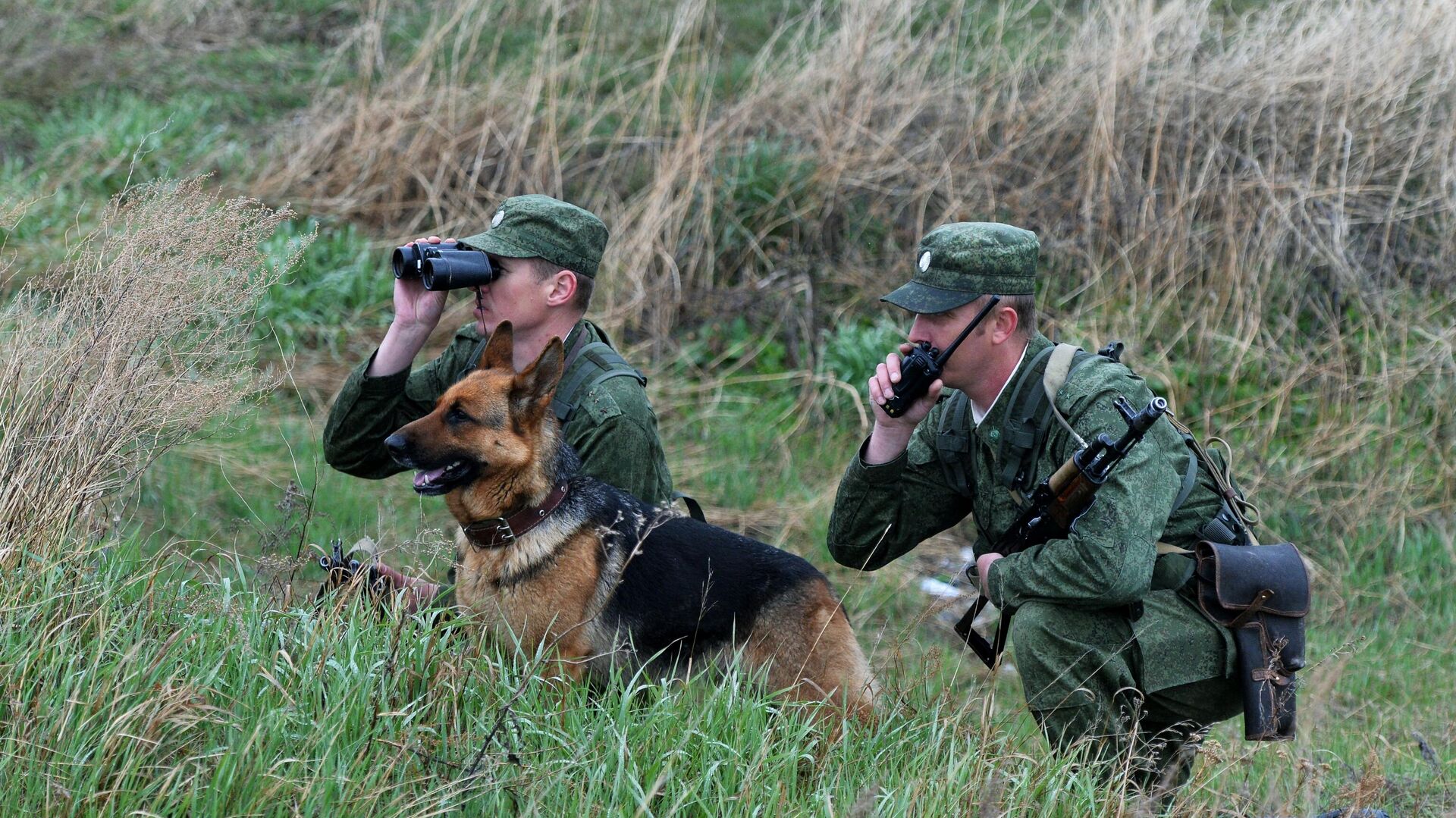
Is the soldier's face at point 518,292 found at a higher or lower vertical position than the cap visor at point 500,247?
lower

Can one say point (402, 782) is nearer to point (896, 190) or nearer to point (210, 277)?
point (210, 277)

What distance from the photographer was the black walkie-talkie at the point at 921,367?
12.1ft

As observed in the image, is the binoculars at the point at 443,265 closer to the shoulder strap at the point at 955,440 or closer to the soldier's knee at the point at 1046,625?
the shoulder strap at the point at 955,440

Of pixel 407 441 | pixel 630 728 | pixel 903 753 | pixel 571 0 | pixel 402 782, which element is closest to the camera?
pixel 402 782

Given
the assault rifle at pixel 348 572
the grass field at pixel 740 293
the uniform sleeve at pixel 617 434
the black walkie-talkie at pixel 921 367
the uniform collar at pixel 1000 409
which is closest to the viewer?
the grass field at pixel 740 293

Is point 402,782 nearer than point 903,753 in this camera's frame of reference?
Yes

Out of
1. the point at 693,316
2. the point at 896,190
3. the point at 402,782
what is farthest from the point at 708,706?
the point at 896,190

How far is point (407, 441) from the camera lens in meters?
3.47

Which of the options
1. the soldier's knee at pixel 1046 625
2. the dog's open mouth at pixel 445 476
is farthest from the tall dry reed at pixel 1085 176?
the dog's open mouth at pixel 445 476

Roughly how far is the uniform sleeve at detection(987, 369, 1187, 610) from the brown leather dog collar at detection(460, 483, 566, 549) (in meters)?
1.32

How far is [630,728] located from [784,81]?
21.2 feet

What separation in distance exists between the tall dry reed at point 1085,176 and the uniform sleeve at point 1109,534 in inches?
148

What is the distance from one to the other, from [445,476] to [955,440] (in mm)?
1576

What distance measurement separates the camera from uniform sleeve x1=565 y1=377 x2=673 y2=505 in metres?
3.96
